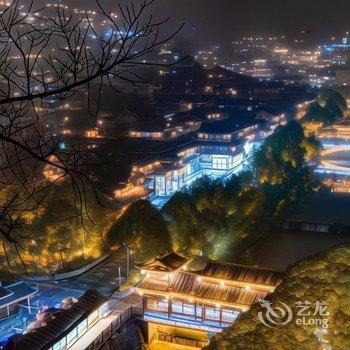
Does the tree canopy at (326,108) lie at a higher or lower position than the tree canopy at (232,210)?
higher

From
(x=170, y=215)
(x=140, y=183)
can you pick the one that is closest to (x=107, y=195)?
(x=140, y=183)

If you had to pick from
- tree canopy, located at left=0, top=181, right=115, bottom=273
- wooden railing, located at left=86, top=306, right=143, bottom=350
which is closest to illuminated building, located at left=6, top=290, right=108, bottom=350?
wooden railing, located at left=86, top=306, right=143, bottom=350

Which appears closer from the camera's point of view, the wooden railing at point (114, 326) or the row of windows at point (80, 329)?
the row of windows at point (80, 329)

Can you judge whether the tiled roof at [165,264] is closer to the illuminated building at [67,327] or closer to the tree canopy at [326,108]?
the illuminated building at [67,327]

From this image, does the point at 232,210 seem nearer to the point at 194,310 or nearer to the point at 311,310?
the point at 194,310

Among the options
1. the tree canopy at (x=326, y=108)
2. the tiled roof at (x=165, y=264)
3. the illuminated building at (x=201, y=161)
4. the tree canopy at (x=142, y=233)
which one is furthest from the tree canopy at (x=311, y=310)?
the tree canopy at (x=326, y=108)

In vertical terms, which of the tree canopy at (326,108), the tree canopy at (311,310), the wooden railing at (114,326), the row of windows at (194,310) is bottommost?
the wooden railing at (114,326)

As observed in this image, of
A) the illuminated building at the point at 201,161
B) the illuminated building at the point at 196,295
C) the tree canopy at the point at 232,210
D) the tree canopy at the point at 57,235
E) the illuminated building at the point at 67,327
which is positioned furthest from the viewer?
the illuminated building at the point at 201,161
